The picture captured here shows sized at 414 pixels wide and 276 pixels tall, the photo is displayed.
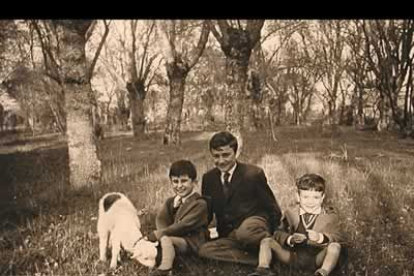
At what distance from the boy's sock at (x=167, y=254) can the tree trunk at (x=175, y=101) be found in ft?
1.72

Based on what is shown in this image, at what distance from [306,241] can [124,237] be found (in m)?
0.93

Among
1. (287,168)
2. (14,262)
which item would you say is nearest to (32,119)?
(14,262)

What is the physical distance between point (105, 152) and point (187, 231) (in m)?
0.61

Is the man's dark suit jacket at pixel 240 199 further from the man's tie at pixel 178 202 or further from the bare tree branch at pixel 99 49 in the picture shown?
the bare tree branch at pixel 99 49

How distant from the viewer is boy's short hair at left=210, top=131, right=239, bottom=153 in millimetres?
2381

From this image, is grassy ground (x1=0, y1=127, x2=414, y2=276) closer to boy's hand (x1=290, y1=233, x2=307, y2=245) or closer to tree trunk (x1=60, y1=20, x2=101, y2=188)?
tree trunk (x1=60, y1=20, x2=101, y2=188)

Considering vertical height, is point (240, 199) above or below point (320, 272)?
above

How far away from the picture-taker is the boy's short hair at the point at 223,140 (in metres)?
2.38

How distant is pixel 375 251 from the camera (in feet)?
7.78

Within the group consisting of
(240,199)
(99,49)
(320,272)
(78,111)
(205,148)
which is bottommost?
(320,272)

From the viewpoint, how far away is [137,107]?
2471 mm

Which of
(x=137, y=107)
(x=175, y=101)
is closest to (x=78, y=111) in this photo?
(x=137, y=107)

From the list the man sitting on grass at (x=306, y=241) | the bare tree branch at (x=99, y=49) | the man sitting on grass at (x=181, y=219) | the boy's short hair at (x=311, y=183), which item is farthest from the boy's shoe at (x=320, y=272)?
the bare tree branch at (x=99, y=49)

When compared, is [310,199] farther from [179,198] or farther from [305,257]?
[179,198]
